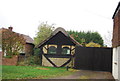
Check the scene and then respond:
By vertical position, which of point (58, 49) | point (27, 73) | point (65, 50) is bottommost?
point (27, 73)

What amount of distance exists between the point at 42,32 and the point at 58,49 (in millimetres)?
8138

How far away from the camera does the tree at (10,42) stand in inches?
702

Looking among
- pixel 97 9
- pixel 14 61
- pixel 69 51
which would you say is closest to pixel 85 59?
pixel 69 51

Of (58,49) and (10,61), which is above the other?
(58,49)

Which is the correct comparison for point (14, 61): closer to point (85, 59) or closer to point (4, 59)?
point (4, 59)

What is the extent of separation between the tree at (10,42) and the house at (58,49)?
311cm

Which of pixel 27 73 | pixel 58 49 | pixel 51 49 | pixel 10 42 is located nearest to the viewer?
pixel 27 73

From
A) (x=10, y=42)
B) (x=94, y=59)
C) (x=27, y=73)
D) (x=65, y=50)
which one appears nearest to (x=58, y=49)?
(x=65, y=50)

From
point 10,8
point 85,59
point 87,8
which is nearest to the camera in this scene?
point 87,8

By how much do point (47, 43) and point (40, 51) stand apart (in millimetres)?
1499

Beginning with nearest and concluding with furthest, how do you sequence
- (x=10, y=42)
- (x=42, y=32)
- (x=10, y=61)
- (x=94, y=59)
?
1. (x=94, y=59)
2. (x=10, y=42)
3. (x=10, y=61)
4. (x=42, y=32)

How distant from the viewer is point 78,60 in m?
17.1

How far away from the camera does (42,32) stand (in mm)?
27391

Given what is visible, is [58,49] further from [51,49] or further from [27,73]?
[27,73]
